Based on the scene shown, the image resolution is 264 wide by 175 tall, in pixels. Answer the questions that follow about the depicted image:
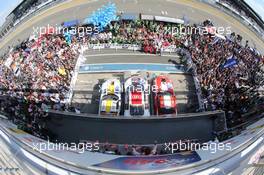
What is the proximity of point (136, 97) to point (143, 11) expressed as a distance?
8.24 meters

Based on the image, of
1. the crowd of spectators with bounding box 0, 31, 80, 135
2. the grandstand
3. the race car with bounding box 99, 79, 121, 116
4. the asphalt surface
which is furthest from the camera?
the asphalt surface

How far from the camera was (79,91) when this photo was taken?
24969 mm

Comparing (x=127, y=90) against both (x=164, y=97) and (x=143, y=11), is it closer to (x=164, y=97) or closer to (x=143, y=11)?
(x=164, y=97)

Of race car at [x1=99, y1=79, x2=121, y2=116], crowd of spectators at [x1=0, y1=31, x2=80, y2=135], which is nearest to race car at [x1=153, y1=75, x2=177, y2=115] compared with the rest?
race car at [x1=99, y1=79, x2=121, y2=116]

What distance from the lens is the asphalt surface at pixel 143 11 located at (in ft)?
90.1

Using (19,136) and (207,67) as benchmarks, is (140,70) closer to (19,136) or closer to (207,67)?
(207,67)

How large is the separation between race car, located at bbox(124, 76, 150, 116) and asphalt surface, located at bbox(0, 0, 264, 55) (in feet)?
21.2

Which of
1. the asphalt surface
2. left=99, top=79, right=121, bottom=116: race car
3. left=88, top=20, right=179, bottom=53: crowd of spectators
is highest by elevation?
the asphalt surface

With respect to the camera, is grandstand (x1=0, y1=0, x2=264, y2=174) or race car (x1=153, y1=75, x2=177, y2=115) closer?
grandstand (x1=0, y1=0, x2=264, y2=174)

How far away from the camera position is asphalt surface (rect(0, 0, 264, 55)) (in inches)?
1081

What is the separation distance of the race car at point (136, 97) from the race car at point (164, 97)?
0.59m

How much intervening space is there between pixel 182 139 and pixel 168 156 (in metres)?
5.02

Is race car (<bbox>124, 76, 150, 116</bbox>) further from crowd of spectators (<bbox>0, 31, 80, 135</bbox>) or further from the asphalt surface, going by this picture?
the asphalt surface

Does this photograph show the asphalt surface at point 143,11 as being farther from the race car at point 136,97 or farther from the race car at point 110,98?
the race car at point 110,98
